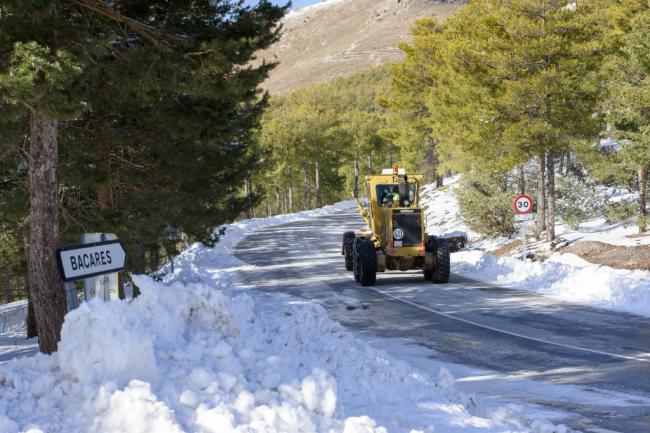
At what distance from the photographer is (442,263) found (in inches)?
687

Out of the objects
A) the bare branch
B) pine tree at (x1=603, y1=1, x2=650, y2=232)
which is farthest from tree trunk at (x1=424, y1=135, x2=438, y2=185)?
the bare branch

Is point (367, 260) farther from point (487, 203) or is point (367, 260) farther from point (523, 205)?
point (487, 203)

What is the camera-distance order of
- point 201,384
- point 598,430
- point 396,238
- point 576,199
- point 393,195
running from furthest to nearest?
point 576,199 → point 393,195 → point 396,238 → point 598,430 → point 201,384

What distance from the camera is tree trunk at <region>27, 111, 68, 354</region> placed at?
27.9ft

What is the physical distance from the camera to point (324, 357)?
7086 millimetres

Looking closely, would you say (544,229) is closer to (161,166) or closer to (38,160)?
(161,166)

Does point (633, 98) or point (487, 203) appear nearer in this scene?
point (633, 98)

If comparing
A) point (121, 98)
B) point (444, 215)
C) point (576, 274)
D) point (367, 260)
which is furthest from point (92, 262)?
point (444, 215)

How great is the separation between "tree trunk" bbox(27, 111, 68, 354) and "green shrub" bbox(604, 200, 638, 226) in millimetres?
21005

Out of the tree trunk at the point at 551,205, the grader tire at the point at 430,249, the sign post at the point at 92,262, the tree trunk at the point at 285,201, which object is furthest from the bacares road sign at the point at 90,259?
the tree trunk at the point at 285,201

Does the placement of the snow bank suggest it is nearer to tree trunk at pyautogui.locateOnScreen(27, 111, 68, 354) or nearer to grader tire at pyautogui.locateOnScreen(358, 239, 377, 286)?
grader tire at pyautogui.locateOnScreen(358, 239, 377, 286)

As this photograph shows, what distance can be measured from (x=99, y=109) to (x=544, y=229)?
712 inches

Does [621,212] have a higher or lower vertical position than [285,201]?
lower

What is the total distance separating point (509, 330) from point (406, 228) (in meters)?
6.52
